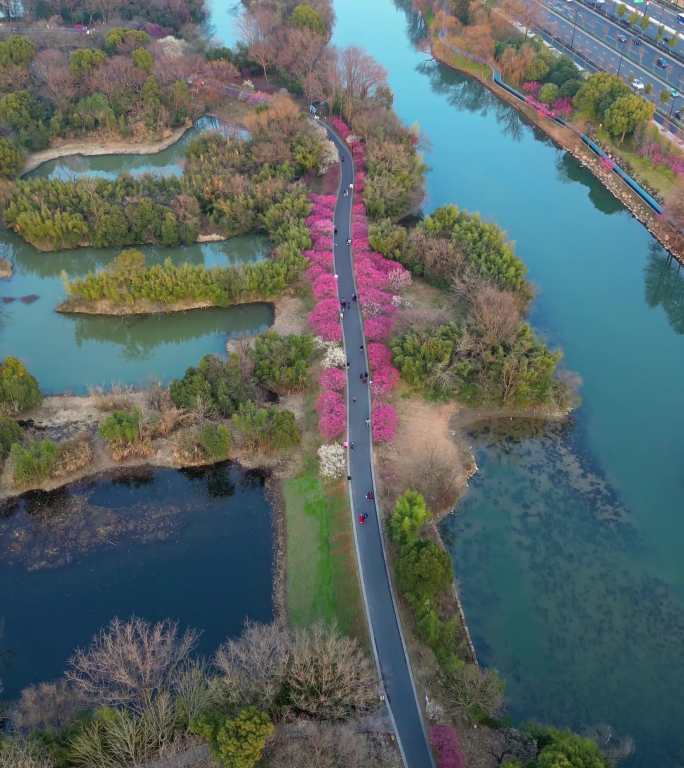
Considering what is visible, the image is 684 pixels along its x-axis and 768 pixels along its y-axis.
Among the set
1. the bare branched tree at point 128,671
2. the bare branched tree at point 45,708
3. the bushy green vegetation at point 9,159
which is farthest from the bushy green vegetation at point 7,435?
the bushy green vegetation at point 9,159

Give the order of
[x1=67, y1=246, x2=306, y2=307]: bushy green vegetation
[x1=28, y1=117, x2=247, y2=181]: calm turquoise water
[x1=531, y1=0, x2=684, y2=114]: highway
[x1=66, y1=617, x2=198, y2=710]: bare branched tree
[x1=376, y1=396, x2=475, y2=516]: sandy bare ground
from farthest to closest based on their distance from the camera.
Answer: [x1=531, y1=0, x2=684, y2=114]: highway
[x1=28, y1=117, x2=247, y2=181]: calm turquoise water
[x1=67, y1=246, x2=306, y2=307]: bushy green vegetation
[x1=376, y1=396, x2=475, y2=516]: sandy bare ground
[x1=66, y1=617, x2=198, y2=710]: bare branched tree

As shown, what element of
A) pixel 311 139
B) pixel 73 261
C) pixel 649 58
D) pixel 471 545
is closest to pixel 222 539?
pixel 471 545

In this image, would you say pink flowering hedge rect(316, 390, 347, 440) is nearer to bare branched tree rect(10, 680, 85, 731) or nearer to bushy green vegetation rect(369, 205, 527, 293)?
bushy green vegetation rect(369, 205, 527, 293)

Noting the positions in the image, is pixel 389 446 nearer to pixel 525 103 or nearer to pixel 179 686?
pixel 179 686

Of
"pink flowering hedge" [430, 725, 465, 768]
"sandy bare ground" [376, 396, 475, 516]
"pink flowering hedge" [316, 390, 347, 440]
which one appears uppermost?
"pink flowering hedge" [430, 725, 465, 768]

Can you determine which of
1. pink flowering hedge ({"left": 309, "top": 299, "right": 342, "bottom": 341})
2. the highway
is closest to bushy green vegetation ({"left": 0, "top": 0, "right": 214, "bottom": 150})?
pink flowering hedge ({"left": 309, "top": 299, "right": 342, "bottom": 341})
